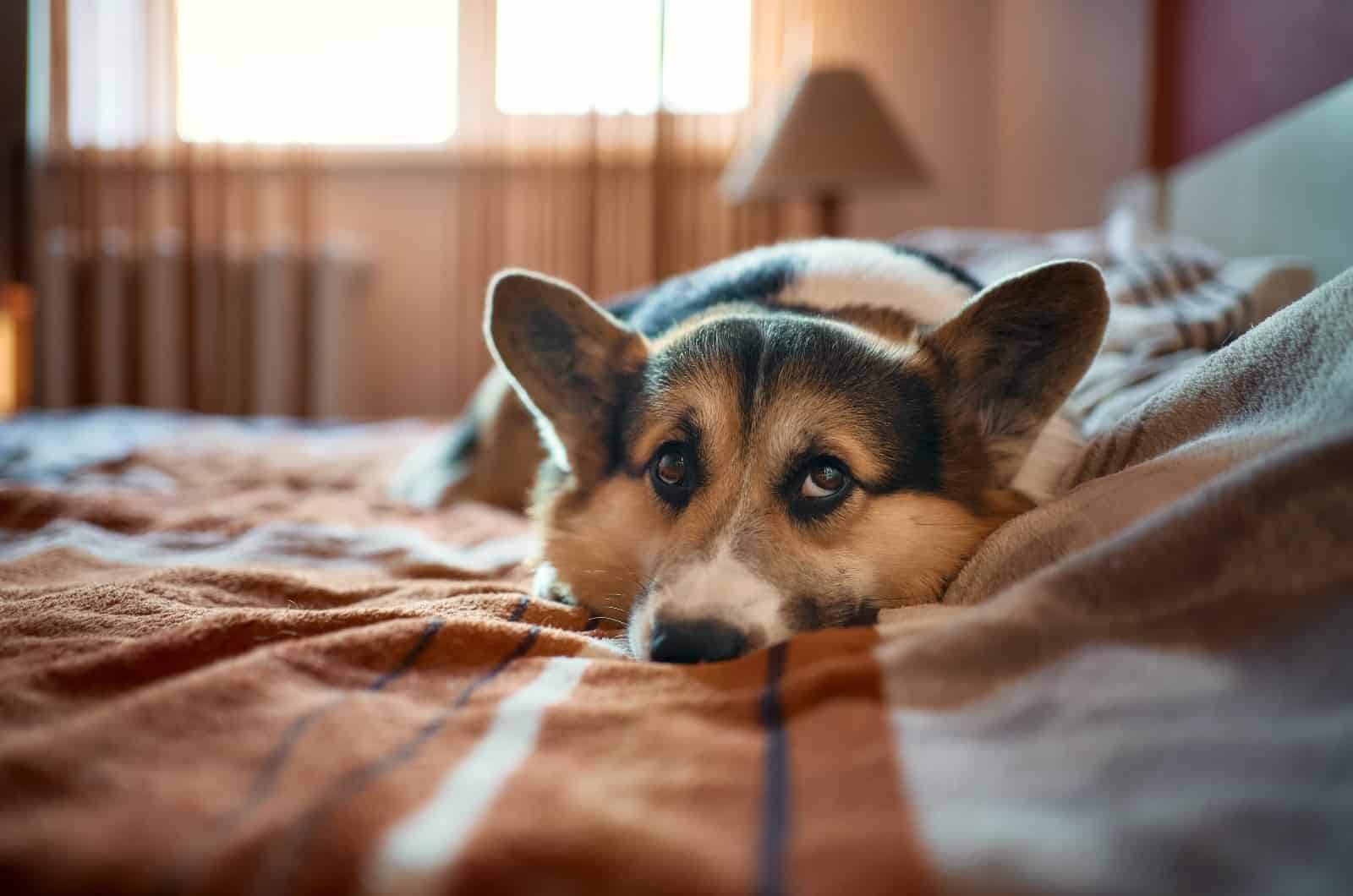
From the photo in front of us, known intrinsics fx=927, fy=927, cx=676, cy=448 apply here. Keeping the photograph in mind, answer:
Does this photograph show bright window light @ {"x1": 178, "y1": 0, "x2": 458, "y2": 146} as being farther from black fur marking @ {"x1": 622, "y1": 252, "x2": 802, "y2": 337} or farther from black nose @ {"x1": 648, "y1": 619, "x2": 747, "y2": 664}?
black nose @ {"x1": 648, "y1": 619, "x2": 747, "y2": 664}

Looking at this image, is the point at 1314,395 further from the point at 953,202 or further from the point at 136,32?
the point at 136,32

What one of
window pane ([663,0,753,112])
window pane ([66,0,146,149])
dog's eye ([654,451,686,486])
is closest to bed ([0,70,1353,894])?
dog's eye ([654,451,686,486])

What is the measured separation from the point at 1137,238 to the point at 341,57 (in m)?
4.14

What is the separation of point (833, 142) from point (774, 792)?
125 inches

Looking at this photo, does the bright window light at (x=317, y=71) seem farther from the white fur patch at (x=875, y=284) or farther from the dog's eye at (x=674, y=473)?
the dog's eye at (x=674, y=473)

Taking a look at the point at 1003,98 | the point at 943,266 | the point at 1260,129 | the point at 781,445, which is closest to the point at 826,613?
the point at 781,445

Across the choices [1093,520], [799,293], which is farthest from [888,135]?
[1093,520]

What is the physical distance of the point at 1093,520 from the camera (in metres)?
0.92

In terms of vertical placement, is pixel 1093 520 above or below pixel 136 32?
below

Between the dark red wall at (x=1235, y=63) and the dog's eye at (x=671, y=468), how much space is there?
68.8 inches

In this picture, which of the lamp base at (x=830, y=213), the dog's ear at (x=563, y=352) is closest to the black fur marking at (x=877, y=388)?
the dog's ear at (x=563, y=352)

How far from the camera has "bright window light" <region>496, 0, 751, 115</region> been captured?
182 inches

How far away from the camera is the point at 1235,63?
2.71 m

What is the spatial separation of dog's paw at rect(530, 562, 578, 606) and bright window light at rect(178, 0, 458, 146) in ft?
13.5
